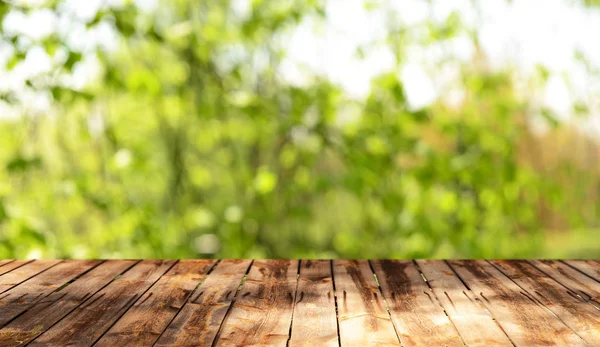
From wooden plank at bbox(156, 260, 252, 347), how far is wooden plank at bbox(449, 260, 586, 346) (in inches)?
24.6

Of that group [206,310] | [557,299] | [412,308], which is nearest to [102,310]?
[206,310]

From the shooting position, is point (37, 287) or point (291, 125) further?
point (291, 125)

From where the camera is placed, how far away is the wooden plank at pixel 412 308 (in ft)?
4.69

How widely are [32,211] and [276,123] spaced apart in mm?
1625

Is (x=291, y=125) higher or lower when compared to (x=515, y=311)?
higher

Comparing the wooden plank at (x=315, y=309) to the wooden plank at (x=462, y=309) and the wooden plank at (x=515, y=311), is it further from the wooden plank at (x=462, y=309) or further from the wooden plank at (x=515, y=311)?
the wooden plank at (x=515, y=311)

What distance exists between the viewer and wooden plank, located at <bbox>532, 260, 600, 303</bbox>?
185cm

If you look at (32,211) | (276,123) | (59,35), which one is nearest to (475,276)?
(276,123)

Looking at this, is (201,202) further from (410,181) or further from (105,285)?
(105,285)

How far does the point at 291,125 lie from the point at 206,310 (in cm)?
181

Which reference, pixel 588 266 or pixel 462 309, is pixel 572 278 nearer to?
pixel 588 266

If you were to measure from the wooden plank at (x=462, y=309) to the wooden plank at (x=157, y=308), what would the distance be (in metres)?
0.59

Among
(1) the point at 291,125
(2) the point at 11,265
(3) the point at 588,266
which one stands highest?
(1) the point at 291,125

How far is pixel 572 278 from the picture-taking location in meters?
2.03
